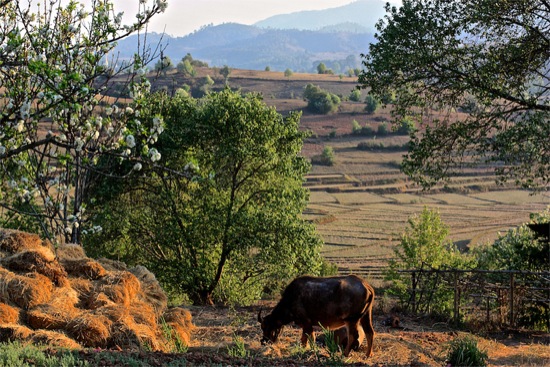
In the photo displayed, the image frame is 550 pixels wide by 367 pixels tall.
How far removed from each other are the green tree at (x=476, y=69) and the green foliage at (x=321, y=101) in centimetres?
13376

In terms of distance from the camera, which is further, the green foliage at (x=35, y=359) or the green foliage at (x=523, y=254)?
the green foliage at (x=523, y=254)

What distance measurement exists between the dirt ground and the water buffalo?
430 mm

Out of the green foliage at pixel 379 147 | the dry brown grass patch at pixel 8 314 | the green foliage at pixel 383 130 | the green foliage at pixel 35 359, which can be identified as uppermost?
the green foliage at pixel 383 130

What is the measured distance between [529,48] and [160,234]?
16.0 metres

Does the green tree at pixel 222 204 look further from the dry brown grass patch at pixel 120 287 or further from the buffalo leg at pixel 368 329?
the buffalo leg at pixel 368 329

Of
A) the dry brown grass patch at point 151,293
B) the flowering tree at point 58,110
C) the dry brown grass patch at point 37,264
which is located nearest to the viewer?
the flowering tree at point 58,110

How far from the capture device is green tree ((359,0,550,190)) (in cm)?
1709

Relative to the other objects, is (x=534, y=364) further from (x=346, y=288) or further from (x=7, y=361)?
(x=7, y=361)

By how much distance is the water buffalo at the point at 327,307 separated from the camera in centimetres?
1312

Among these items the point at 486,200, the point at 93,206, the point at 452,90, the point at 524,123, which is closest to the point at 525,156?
the point at 524,123

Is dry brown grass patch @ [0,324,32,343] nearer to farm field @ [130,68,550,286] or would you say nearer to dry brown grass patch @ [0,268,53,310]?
dry brown grass patch @ [0,268,53,310]

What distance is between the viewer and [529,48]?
1734cm

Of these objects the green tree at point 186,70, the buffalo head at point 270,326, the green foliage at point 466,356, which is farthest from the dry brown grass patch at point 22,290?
the green tree at point 186,70

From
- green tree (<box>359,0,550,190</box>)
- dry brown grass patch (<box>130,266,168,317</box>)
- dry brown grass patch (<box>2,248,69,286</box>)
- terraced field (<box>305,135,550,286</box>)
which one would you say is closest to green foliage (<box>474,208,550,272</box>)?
green tree (<box>359,0,550,190</box>)
